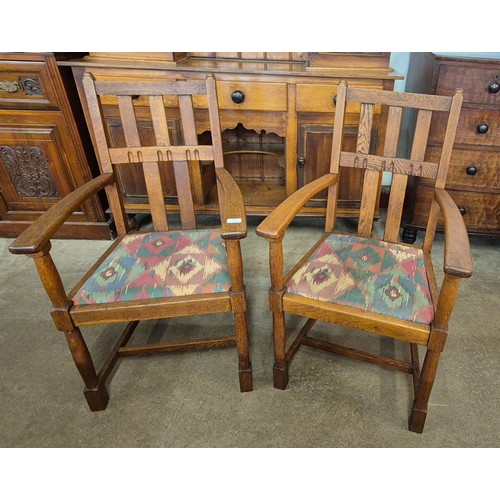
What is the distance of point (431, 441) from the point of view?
4.01ft

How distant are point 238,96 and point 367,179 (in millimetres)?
848

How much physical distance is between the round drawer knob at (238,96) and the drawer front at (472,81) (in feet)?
2.99

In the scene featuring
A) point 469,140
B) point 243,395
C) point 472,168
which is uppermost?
point 469,140

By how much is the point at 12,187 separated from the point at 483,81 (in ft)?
8.36

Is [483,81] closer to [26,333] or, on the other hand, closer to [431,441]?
[431,441]

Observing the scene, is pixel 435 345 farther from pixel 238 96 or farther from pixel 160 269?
pixel 238 96

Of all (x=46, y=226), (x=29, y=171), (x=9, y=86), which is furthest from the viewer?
(x=29, y=171)

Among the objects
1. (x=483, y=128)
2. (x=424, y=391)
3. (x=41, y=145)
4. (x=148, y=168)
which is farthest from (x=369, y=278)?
(x=41, y=145)

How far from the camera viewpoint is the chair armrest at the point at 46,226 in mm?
982

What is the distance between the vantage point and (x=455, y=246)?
95 cm

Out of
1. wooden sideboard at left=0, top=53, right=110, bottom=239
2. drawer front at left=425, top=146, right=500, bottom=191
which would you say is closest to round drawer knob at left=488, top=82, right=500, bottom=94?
drawer front at left=425, top=146, right=500, bottom=191

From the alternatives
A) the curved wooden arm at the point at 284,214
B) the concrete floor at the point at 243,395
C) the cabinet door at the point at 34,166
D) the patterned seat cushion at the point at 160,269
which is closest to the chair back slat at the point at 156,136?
the patterned seat cushion at the point at 160,269

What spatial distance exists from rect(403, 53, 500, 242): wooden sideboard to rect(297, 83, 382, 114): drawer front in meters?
0.29

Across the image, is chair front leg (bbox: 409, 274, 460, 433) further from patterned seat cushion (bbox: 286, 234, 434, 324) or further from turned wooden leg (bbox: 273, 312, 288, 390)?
turned wooden leg (bbox: 273, 312, 288, 390)
